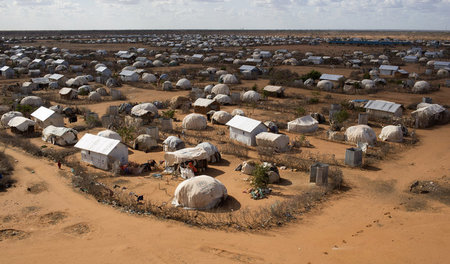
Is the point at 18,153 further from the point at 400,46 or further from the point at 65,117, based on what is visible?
the point at 400,46

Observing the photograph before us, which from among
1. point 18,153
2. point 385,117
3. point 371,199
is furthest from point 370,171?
point 18,153

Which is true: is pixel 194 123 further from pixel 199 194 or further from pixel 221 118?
pixel 199 194

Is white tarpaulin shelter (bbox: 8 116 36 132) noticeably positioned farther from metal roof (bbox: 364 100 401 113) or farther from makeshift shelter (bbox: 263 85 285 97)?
metal roof (bbox: 364 100 401 113)

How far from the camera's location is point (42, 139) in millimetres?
26219

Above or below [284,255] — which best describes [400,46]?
above

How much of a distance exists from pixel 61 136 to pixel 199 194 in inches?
540

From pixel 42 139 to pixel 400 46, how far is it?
367 ft

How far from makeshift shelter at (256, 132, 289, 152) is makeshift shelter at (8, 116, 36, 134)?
16.9m

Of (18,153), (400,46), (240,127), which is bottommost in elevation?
(18,153)

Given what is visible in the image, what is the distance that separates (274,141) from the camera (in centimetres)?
2269

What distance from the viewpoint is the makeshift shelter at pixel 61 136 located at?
81.0 feet

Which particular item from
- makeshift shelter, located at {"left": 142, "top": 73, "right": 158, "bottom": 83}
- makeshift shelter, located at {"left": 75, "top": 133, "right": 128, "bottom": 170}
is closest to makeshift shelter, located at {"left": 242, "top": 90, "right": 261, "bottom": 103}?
makeshift shelter, located at {"left": 142, "top": 73, "right": 158, "bottom": 83}

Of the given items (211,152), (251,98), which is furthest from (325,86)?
(211,152)

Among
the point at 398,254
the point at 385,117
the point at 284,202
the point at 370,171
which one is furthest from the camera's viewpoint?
the point at 385,117
